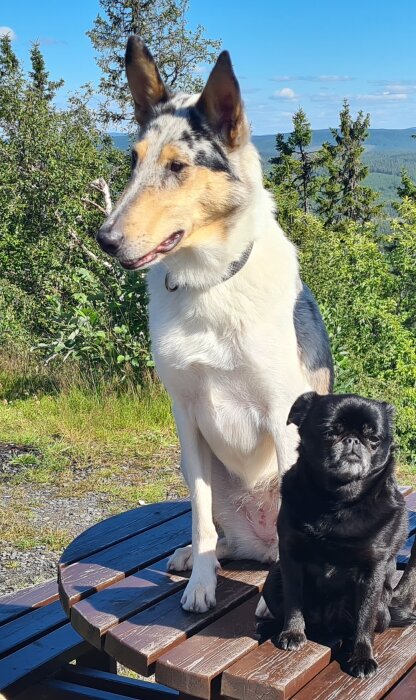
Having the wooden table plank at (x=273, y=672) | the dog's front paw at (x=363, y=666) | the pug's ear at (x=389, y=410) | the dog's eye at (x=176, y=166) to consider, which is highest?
the dog's eye at (x=176, y=166)

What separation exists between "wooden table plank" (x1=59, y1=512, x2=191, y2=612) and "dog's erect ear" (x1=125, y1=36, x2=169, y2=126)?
1630mm

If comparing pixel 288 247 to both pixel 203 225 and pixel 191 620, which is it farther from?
pixel 191 620

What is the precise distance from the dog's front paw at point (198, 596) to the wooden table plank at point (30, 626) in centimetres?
80

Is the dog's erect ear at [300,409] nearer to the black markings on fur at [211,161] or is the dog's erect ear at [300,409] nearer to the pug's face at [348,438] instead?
the pug's face at [348,438]

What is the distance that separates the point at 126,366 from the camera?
24.9 ft

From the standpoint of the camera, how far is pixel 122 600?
260cm

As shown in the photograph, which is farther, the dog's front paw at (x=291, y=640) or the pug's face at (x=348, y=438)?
the dog's front paw at (x=291, y=640)

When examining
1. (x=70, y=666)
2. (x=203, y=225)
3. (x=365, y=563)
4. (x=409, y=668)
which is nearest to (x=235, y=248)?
(x=203, y=225)

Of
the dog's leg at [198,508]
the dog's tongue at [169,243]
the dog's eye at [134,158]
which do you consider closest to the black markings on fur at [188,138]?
the dog's eye at [134,158]

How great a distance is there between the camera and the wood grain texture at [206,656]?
2.09 meters

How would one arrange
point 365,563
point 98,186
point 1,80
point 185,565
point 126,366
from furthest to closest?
point 1,80 → point 98,186 → point 126,366 → point 185,565 → point 365,563

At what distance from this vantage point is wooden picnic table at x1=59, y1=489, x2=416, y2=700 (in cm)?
206

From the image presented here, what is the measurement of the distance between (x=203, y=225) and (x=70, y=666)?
182 cm

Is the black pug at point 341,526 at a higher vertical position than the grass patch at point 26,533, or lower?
higher
